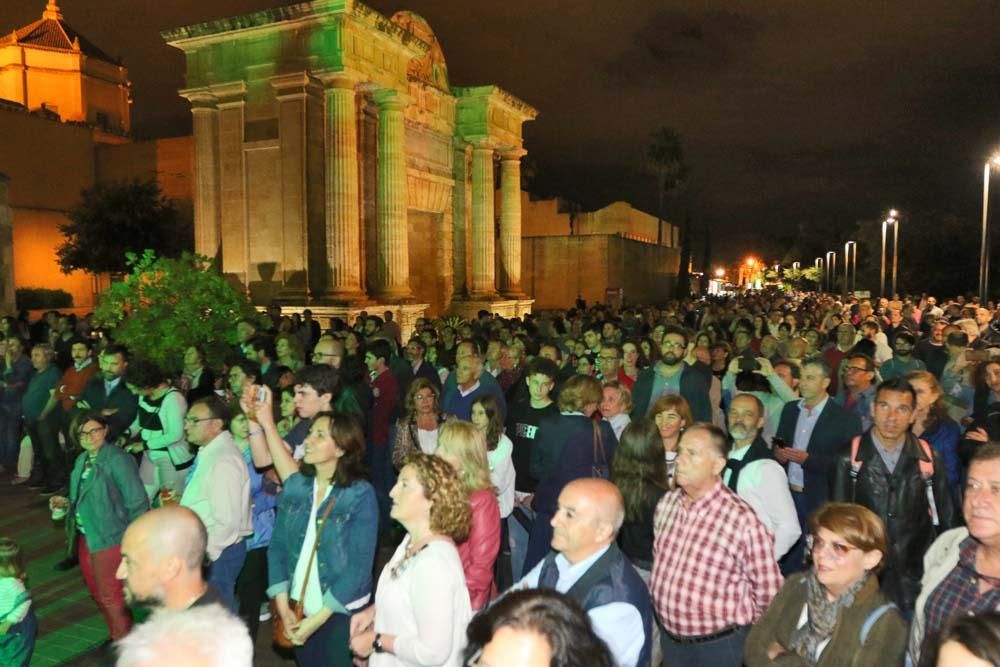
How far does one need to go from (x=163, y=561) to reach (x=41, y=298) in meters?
43.9

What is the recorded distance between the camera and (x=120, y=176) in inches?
1779

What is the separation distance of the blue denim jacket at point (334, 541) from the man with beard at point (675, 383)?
3975mm

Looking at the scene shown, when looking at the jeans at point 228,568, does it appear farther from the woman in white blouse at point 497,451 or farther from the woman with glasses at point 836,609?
A: the woman with glasses at point 836,609

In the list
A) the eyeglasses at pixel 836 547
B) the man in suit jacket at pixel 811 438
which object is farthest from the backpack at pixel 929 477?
the eyeglasses at pixel 836 547

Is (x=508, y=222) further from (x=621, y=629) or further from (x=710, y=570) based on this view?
(x=621, y=629)

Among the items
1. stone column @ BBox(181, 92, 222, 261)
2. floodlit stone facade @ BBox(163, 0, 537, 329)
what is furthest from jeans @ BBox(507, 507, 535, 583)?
stone column @ BBox(181, 92, 222, 261)

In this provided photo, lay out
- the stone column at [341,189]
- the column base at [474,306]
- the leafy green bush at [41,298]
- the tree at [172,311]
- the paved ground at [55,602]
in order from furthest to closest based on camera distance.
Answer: the leafy green bush at [41,298], the column base at [474,306], the stone column at [341,189], the tree at [172,311], the paved ground at [55,602]

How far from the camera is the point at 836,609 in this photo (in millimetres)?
3027

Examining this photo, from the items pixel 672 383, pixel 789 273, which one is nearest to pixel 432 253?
pixel 672 383

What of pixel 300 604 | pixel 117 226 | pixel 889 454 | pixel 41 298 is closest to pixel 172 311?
pixel 300 604

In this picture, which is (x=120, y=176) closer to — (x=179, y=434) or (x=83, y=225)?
(x=83, y=225)

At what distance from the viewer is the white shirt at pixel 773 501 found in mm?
4273

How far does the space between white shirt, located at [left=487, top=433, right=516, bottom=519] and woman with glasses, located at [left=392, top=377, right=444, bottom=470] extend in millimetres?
1039

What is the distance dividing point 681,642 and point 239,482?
111 inches
